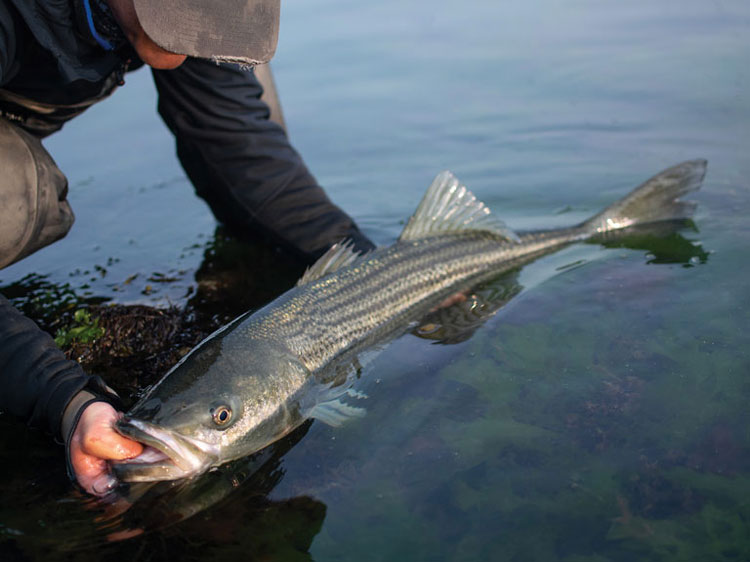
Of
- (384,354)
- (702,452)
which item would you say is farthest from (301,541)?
(702,452)

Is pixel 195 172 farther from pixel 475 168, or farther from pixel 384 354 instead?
pixel 475 168

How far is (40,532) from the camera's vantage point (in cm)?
290

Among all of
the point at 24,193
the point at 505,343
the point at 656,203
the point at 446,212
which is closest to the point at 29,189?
the point at 24,193

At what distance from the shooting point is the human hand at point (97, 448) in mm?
2881

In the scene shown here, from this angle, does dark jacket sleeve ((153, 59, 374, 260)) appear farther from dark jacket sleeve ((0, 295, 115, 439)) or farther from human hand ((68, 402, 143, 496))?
human hand ((68, 402, 143, 496))

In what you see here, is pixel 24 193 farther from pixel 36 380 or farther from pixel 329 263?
pixel 329 263

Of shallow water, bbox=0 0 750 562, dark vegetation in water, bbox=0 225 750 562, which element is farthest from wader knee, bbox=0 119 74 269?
shallow water, bbox=0 0 750 562

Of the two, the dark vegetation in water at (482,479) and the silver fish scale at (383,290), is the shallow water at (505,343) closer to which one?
the dark vegetation in water at (482,479)

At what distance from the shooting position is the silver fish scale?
3.83 m

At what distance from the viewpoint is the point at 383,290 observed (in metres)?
4.38

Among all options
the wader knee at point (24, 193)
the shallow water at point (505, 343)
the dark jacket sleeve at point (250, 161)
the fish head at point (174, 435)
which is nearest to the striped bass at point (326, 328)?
the fish head at point (174, 435)

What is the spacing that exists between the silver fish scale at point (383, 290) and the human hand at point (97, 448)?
2.83 ft

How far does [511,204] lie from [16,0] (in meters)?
4.13

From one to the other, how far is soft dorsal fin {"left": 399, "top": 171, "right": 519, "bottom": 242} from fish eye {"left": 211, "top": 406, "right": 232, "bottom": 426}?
2025mm
